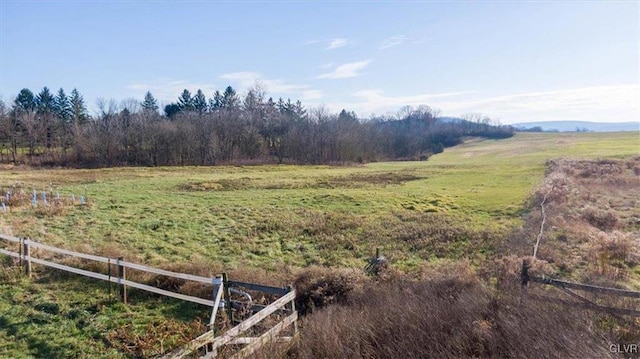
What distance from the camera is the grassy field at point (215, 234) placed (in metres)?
10.2

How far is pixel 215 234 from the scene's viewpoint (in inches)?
813

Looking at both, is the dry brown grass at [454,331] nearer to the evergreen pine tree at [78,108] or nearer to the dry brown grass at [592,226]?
the dry brown grass at [592,226]

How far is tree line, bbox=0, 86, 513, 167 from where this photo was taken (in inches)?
2896

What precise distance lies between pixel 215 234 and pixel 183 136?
60.2 metres

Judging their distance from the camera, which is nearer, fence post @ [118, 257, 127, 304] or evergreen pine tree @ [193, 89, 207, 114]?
fence post @ [118, 257, 127, 304]

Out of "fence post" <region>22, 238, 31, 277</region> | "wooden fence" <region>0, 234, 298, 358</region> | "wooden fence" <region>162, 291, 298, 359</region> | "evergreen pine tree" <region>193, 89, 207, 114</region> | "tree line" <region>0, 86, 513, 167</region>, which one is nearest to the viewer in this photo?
"wooden fence" <region>162, 291, 298, 359</region>

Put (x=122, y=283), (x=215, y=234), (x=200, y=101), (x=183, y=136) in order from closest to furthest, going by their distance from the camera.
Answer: (x=122, y=283) < (x=215, y=234) < (x=183, y=136) < (x=200, y=101)

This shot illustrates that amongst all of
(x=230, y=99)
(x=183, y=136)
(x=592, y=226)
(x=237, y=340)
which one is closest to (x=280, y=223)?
(x=592, y=226)

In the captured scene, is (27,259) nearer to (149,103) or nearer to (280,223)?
(280,223)

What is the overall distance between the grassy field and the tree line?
39.1m

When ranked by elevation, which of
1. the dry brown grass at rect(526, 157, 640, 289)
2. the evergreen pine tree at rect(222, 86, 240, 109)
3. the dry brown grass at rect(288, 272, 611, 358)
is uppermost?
the evergreen pine tree at rect(222, 86, 240, 109)

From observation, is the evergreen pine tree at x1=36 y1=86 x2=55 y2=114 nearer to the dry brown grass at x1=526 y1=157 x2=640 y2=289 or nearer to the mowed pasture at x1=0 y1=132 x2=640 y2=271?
the mowed pasture at x1=0 y1=132 x2=640 y2=271

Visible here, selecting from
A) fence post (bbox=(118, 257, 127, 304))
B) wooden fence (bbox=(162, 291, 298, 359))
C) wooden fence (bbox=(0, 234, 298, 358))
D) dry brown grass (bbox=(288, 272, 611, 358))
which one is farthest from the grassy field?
dry brown grass (bbox=(288, 272, 611, 358))

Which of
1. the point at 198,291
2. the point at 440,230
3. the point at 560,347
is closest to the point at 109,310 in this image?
the point at 198,291
